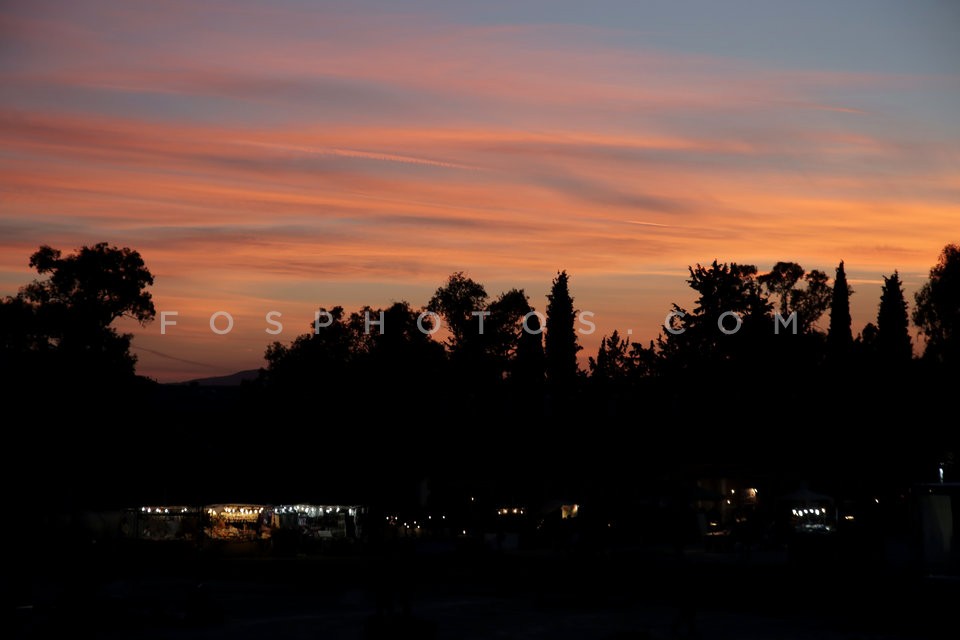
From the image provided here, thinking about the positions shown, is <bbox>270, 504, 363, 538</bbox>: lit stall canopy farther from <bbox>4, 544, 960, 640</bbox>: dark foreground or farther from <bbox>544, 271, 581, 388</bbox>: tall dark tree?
<bbox>544, 271, 581, 388</bbox>: tall dark tree

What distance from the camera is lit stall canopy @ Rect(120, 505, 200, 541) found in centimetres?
5728

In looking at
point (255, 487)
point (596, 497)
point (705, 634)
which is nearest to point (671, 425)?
point (596, 497)

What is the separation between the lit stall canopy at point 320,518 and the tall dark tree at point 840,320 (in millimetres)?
34792

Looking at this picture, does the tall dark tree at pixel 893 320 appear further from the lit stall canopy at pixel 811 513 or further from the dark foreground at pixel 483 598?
the dark foreground at pixel 483 598

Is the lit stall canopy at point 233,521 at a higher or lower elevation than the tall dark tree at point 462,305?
lower

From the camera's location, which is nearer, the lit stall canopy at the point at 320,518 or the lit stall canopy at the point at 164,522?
the lit stall canopy at the point at 164,522

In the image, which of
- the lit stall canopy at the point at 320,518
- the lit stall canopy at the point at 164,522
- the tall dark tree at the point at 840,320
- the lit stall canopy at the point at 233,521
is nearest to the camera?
the lit stall canopy at the point at 233,521

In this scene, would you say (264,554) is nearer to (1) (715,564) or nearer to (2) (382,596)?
(1) (715,564)

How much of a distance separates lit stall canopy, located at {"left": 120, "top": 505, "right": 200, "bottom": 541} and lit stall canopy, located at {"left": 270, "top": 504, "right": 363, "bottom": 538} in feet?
13.9

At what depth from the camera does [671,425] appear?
233 feet

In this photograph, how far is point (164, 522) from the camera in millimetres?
58281

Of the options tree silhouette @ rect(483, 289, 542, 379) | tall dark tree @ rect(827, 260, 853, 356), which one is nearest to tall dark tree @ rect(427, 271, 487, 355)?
tree silhouette @ rect(483, 289, 542, 379)

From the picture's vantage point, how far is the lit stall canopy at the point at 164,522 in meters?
57.3

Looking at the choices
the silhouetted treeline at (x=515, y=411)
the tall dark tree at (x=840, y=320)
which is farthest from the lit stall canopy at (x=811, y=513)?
the tall dark tree at (x=840, y=320)
